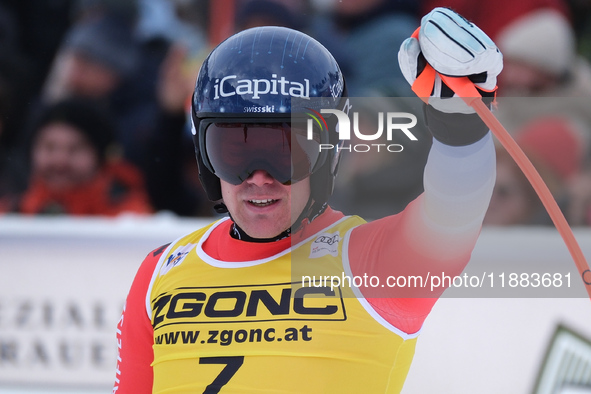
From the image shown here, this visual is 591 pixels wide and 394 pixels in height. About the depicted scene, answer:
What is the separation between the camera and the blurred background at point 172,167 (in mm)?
3559

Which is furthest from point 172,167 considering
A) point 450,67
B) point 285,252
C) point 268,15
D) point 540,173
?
point 450,67

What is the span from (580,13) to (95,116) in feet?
9.90

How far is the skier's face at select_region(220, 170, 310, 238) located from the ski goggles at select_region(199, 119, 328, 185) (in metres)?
0.02

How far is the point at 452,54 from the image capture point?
1.75 meters

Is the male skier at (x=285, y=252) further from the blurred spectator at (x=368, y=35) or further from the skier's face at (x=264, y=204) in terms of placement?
the blurred spectator at (x=368, y=35)

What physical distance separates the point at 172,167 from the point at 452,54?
3418 mm

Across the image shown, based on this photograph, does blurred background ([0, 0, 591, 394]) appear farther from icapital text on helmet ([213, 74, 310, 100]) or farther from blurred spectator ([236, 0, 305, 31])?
icapital text on helmet ([213, 74, 310, 100])

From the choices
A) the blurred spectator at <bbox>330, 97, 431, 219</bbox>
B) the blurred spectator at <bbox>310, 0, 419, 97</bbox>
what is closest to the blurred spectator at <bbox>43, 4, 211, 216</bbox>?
the blurred spectator at <bbox>310, 0, 419, 97</bbox>

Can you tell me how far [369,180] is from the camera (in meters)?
4.02

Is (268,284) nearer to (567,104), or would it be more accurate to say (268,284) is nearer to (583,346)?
(583,346)

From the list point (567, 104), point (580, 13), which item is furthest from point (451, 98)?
point (580, 13)

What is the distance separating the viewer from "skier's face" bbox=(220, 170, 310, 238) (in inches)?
85.7

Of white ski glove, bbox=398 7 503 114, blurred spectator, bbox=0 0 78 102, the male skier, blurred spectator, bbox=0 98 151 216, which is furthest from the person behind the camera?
blurred spectator, bbox=0 0 78 102

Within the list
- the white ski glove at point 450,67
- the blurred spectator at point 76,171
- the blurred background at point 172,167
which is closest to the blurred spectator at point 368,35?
the blurred background at point 172,167
